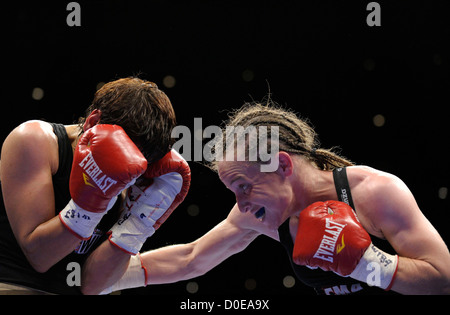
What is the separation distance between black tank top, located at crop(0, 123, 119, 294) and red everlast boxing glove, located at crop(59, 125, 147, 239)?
0.14 metres

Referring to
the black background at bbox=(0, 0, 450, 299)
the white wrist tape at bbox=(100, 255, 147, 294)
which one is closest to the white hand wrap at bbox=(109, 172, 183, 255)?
the white wrist tape at bbox=(100, 255, 147, 294)

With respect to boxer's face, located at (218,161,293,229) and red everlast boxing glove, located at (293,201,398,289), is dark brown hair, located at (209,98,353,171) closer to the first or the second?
boxer's face, located at (218,161,293,229)

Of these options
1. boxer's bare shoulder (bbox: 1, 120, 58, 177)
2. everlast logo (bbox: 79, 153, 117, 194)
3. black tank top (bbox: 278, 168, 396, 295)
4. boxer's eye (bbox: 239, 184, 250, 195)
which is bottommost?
black tank top (bbox: 278, 168, 396, 295)

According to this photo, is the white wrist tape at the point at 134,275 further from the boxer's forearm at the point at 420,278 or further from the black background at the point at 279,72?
the black background at the point at 279,72

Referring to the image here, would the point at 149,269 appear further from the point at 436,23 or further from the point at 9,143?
the point at 436,23

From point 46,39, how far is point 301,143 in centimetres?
261

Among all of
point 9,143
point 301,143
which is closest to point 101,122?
point 9,143

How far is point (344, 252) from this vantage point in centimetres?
179

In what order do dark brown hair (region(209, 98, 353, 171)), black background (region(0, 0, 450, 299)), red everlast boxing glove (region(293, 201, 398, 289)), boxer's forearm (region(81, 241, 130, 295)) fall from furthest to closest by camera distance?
black background (region(0, 0, 450, 299)) → dark brown hair (region(209, 98, 353, 171)) → boxer's forearm (region(81, 241, 130, 295)) → red everlast boxing glove (region(293, 201, 398, 289))

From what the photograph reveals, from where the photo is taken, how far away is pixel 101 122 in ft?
6.48

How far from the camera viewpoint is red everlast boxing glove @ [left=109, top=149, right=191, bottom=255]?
2082mm

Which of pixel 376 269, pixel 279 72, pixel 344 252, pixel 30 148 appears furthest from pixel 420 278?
pixel 279 72

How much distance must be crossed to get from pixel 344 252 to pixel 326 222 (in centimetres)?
13

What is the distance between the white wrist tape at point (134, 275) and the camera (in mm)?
2465
